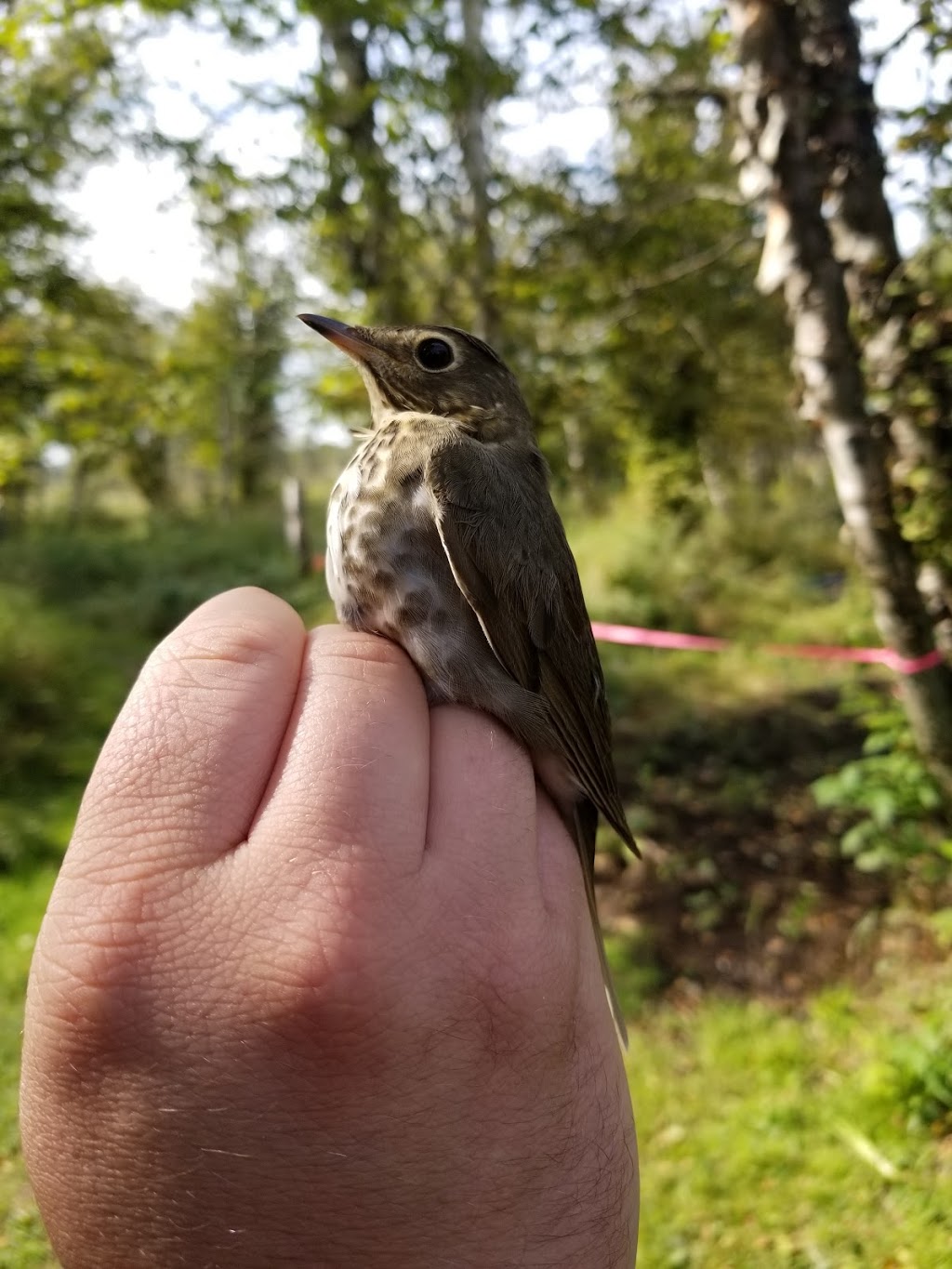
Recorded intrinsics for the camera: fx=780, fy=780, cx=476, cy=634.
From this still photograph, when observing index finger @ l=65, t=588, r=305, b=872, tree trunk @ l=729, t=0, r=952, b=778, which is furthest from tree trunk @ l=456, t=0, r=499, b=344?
index finger @ l=65, t=588, r=305, b=872

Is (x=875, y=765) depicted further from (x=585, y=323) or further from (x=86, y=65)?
(x=86, y=65)

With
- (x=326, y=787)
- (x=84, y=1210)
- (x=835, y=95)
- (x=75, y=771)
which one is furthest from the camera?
(x=75, y=771)

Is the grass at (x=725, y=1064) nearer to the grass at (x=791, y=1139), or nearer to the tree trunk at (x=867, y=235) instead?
the grass at (x=791, y=1139)

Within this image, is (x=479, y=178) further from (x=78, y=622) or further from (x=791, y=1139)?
(x=78, y=622)

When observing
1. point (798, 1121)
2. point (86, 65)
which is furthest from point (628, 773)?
point (86, 65)

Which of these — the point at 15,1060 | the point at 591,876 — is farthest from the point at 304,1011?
the point at 15,1060

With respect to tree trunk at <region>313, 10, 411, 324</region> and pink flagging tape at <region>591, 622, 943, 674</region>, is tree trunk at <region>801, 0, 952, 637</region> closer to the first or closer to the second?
pink flagging tape at <region>591, 622, 943, 674</region>

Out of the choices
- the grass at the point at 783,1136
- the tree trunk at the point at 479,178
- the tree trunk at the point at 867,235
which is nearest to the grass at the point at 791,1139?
the grass at the point at 783,1136
